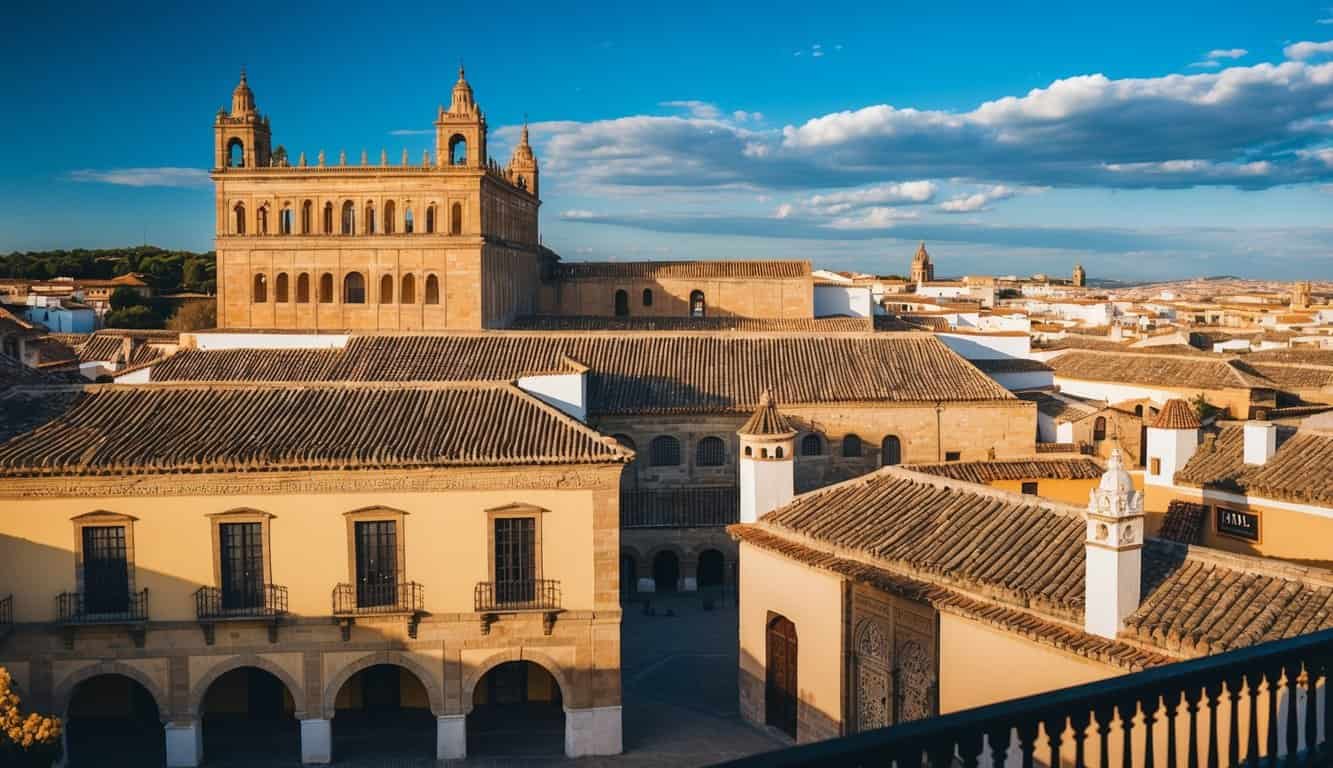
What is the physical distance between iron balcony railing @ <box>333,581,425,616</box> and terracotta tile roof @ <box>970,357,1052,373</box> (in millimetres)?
24028

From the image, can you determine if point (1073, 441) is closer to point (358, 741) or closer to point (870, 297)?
point (870, 297)

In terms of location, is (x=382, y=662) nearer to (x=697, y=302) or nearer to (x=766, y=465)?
(x=766, y=465)

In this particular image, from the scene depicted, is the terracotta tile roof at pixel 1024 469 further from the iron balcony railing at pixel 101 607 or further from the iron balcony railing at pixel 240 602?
the iron balcony railing at pixel 101 607

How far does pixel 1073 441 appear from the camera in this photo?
109ft

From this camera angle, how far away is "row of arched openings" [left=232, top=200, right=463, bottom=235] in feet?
131

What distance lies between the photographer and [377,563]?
18.3 metres

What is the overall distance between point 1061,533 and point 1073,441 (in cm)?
1897

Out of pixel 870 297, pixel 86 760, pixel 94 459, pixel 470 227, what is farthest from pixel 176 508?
pixel 870 297

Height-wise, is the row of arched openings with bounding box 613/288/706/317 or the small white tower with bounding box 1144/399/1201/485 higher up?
the row of arched openings with bounding box 613/288/706/317

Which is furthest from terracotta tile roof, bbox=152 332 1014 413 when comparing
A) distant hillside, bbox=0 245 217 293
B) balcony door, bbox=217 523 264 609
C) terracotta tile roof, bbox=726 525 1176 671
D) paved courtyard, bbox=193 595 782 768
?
distant hillside, bbox=0 245 217 293

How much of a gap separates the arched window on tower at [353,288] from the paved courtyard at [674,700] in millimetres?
18280

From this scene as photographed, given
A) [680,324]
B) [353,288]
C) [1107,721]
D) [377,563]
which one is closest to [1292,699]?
[1107,721]

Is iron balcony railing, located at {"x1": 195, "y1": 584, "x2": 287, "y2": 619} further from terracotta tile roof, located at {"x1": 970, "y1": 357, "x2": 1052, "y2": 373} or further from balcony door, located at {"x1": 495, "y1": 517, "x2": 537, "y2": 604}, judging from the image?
terracotta tile roof, located at {"x1": 970, "y1": 357, "x2": 1052, "y2": 373}

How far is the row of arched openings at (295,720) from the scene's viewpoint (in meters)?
18.9
